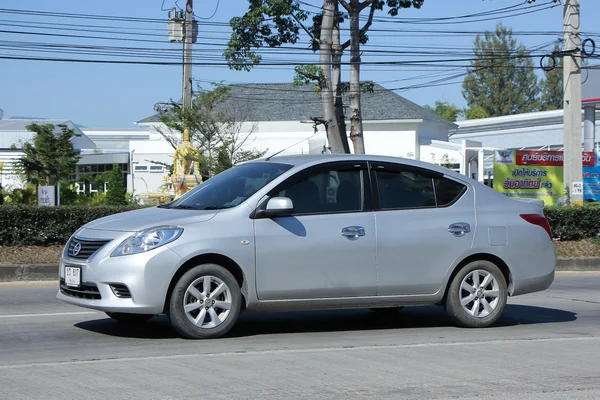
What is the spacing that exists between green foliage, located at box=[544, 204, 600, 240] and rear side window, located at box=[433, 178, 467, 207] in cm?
1090

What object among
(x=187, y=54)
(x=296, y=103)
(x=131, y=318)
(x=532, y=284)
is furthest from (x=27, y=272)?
(x=296, y=103)

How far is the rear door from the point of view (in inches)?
344

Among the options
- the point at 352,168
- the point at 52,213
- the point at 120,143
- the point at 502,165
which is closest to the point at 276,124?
the point at 120,143

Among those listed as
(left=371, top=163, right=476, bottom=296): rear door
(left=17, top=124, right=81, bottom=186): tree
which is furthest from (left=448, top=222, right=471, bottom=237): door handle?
(left=17, top=124, right=81, bottom=186): tree

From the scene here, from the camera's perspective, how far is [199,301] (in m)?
8.02

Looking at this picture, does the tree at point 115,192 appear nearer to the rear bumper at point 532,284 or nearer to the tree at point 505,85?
the rear bumper at point 532,284

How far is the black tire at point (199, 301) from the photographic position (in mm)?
7922

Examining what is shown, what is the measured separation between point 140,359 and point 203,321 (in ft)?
3.20

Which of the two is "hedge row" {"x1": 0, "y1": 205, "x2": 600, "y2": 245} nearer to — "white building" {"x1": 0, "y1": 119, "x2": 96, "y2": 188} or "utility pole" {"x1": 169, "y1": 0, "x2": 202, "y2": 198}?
"utility pole" {"x1": 169, "y1": 0, "x2": 202, "y2": 198}

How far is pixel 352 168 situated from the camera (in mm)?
8930

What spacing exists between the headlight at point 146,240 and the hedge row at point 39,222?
818cm

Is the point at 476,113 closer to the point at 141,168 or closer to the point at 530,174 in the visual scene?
the point at 141,168

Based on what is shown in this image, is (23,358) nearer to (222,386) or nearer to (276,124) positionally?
(222,386)

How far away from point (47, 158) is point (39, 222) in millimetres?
25542
